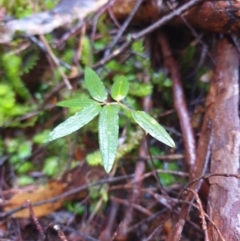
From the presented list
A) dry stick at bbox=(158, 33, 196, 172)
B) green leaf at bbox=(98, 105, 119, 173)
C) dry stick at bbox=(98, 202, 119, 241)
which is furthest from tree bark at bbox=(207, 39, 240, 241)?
dry stick at bbox=(98, 202, 119, 241)

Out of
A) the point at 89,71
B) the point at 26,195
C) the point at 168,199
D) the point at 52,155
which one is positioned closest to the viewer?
the point at 89,71

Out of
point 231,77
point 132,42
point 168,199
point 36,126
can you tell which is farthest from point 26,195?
point 231,77

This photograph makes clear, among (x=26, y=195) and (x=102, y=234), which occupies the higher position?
(x=26, y=195)

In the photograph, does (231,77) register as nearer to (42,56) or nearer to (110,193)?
(110,193)

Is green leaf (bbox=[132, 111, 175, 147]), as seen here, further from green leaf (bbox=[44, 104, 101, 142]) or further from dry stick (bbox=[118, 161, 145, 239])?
dry stick (bbox=[118, 161, 145, 239])

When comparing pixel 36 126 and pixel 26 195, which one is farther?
pixel 36 126
